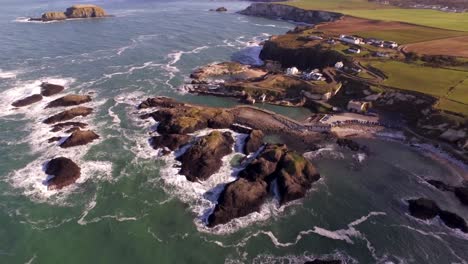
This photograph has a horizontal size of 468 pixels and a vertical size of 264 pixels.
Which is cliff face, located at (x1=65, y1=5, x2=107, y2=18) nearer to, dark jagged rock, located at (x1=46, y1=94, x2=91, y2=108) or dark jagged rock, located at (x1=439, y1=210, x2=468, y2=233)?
dark jagged rock, located at (x1=46, y1=94, x2=91, y2=108)

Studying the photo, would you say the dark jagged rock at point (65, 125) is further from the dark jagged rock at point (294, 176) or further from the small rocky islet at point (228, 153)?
the dark jagged rock at point (294, 176)

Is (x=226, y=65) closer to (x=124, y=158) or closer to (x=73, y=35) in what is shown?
(x=124, y=158)

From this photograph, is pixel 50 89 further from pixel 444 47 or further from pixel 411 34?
pixel 411 34

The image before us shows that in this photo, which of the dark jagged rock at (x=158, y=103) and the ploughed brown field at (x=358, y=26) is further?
the ploughed brown field at (x=358, y=26)

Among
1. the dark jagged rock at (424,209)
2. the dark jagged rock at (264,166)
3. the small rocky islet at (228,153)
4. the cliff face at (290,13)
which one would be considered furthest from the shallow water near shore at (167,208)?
the cliff face at (290,13)

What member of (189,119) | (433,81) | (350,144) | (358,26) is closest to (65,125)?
(189,119)

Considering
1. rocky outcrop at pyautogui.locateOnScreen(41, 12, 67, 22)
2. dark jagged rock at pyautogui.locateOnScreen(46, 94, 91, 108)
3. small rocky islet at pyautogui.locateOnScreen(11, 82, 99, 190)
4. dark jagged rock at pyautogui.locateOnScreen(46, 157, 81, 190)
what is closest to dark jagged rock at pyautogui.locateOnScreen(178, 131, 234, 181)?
dark jagged rock at pyautogui.locateOnScreen(46, 157, 81, 190)
